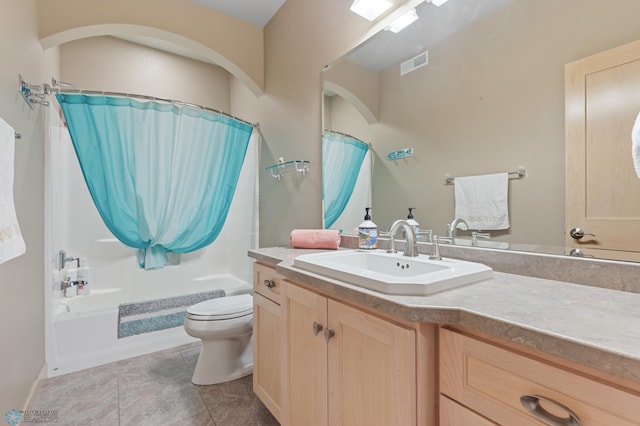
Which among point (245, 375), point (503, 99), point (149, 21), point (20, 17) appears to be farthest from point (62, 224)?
point (503, 99)

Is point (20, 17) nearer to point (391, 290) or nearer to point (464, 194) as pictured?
point (391, 290)

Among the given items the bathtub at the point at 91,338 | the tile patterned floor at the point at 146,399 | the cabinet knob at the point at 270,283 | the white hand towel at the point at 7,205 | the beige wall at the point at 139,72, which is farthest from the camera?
the beige wall at the point at 139,72

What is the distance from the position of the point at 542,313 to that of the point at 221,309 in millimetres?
1692

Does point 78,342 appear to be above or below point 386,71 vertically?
below

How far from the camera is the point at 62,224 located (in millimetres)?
2422

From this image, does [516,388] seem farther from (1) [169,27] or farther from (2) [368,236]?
(1) [169,27]

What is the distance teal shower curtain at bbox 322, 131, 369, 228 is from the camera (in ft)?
5.47

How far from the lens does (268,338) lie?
4.61ft

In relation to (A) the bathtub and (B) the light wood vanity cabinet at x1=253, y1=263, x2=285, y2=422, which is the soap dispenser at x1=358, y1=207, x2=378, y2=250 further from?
(A) the bathtub

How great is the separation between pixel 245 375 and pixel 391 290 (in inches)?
61.7

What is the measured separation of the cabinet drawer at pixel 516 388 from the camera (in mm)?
449

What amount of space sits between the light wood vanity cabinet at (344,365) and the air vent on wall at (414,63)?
1106mm

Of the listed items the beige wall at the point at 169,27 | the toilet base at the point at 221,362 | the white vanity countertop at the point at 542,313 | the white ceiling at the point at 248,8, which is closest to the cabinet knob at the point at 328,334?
the white vanity countertop at the point at 542,313

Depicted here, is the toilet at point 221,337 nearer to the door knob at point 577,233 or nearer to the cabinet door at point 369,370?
the cabinet door at point 369,370
